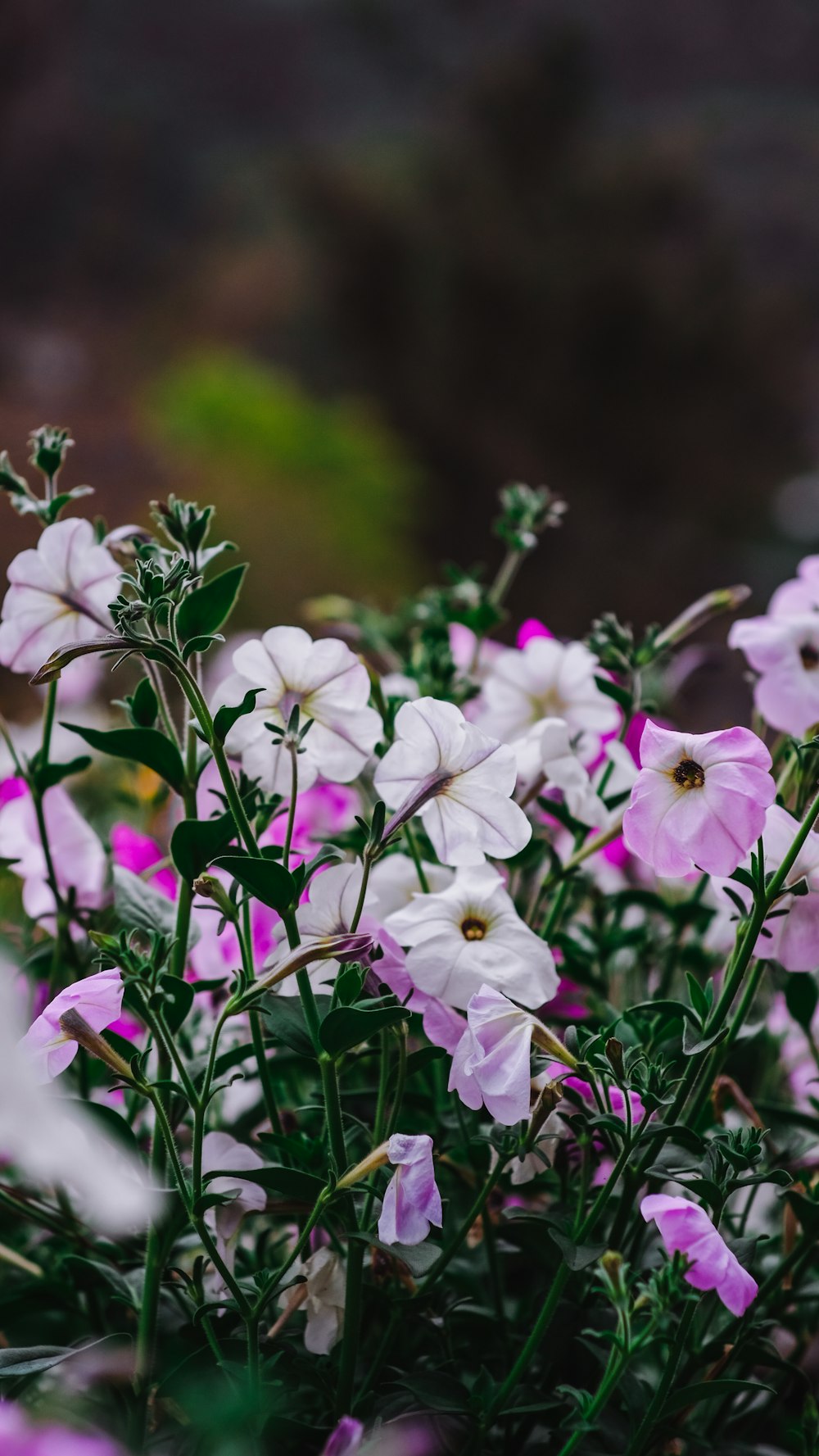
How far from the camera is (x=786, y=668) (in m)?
0.35

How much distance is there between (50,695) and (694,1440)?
254 mm

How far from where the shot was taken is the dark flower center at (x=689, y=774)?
0.87 feet

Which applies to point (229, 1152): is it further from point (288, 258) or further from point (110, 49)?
point (110, 49)

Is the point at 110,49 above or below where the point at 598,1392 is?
above

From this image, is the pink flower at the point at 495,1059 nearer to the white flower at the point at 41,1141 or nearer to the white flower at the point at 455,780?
the white flower at the point at 455,780

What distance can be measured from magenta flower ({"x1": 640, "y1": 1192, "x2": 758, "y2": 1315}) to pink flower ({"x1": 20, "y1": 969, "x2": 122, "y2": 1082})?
12cm

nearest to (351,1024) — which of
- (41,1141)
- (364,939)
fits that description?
(364,939)

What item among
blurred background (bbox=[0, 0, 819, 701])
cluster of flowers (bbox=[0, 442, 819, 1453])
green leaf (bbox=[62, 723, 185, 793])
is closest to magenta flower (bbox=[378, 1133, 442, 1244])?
cluster of flowers (bbox=[0, 442, 819, 1453])

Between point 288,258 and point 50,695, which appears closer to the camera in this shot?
point 50,695

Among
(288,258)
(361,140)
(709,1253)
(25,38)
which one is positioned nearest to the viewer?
(709,1253)

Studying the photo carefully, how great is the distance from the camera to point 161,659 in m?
0.25

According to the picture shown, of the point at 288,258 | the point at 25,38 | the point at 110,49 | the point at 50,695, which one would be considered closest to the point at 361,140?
the point at 288,258

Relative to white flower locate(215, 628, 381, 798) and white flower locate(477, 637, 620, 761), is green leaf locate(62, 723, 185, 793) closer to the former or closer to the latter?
white flower locate(215, 628, 381, 798)

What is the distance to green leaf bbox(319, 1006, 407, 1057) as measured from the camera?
0.24 meters
